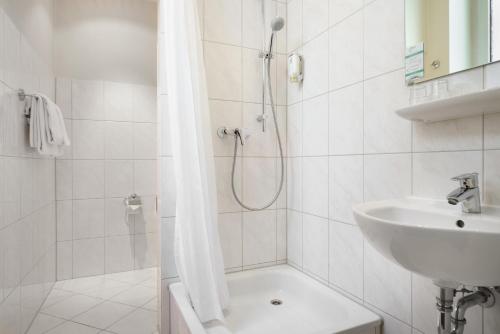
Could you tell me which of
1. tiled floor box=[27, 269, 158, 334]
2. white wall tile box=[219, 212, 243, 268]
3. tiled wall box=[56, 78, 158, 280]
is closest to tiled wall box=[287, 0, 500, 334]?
white wall tile box=[219, 212, 243, 268]

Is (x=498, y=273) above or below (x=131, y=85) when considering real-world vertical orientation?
below

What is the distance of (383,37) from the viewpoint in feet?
3.97

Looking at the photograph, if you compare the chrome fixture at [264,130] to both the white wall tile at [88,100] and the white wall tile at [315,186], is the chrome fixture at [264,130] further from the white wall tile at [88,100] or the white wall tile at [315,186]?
the white wall tile at [88,100]

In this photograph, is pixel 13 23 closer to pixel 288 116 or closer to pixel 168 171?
pixel 168 171

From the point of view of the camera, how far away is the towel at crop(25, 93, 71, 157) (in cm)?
196

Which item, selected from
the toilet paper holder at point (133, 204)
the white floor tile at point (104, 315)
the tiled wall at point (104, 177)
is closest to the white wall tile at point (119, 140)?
the tiled wall at point (104, 177)

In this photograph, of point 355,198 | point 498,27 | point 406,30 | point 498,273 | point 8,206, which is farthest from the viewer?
point 8,206

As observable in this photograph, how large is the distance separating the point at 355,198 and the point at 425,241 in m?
0.71

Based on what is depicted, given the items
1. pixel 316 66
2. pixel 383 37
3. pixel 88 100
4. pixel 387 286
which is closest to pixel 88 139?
pixel 88 100

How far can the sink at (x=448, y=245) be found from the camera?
0.62m

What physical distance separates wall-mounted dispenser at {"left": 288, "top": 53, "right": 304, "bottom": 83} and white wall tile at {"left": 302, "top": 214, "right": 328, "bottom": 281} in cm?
84

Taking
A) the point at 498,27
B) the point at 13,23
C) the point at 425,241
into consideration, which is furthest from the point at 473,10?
the point at 13,23

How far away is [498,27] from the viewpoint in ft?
2.77

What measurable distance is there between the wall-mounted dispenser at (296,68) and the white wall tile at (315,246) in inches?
33.0
